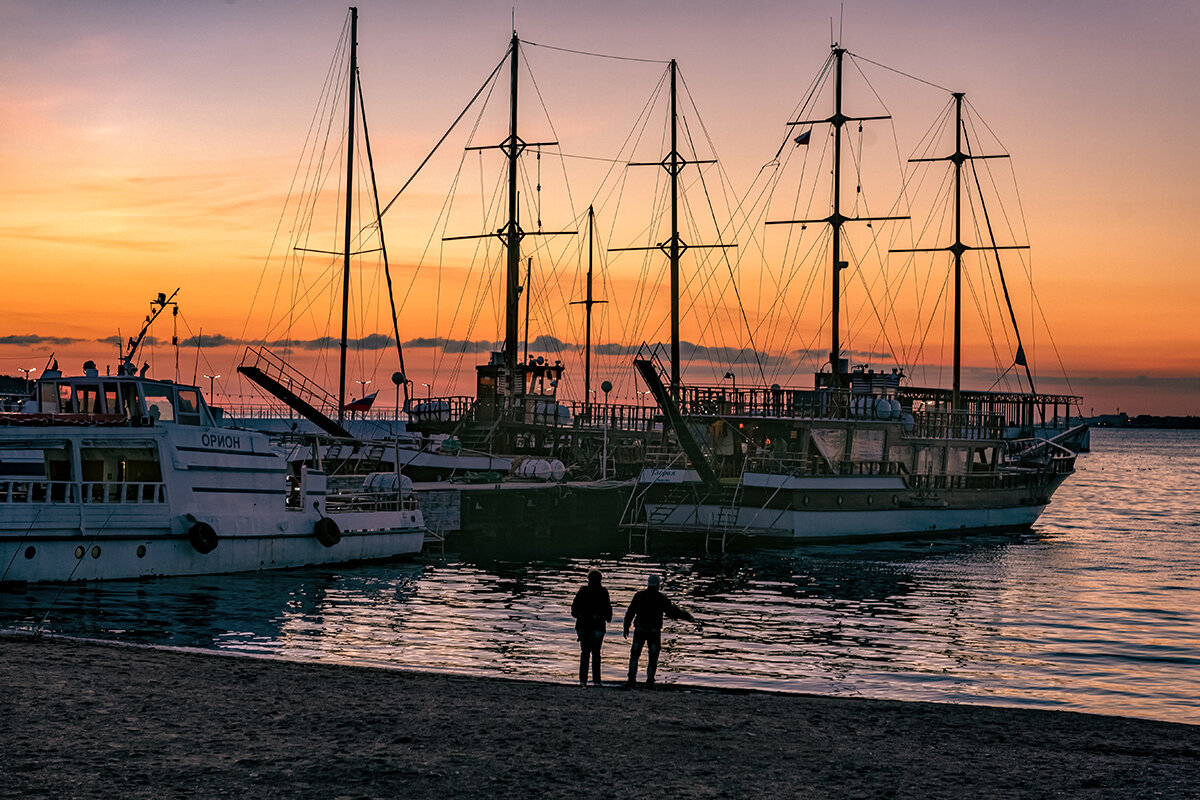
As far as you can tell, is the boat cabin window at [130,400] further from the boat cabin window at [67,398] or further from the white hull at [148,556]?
the white hull at [148,556]

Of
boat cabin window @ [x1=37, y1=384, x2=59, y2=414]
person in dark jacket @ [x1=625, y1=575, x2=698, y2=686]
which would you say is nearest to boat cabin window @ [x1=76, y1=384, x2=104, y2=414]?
boat cabin window @ [x1=37, y1=384, x2=59, y2=414]

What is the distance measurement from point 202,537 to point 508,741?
23762mm

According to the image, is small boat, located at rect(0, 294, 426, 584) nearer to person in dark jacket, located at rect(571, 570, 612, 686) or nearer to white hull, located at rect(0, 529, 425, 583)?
white hull, located at rect(0, 529, 425, 583)

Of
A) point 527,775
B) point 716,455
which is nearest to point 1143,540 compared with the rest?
point 716,455

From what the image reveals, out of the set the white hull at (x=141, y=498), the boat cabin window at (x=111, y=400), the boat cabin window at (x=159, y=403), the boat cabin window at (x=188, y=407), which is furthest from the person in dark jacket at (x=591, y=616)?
the boat cabin window at (x=111, y=400)

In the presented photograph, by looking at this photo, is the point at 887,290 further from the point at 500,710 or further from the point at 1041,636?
the point at 500,710

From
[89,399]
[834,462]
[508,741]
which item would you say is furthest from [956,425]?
[508,741]

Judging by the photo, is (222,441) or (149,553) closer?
(149,553)

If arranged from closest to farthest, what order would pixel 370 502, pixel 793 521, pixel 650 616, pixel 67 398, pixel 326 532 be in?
1. pixel 650 616
2. pixel 67 398
3. pixel 326 532
4. pixel 370 502
5. pixel 793 521

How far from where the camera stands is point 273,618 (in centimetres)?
3131

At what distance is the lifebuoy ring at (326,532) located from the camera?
41.8 m

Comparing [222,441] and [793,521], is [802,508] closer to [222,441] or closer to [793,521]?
[793,521]

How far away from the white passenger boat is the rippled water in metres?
0.98

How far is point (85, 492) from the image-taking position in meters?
36.8
